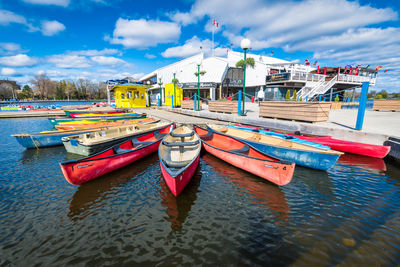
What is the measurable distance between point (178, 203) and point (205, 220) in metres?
0.96

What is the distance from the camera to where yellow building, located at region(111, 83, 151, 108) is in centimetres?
2744

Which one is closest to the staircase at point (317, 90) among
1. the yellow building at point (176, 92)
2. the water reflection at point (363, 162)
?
the water reflection at point (363, 162)

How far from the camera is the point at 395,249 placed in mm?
3107

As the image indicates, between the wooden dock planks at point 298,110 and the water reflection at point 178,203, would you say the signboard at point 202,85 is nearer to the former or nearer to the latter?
the wooden dock planks at point 298,110

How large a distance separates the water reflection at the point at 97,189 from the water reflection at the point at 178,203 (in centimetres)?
153

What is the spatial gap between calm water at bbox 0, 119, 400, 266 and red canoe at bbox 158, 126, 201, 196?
64cm

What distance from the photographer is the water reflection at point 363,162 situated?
6605mm

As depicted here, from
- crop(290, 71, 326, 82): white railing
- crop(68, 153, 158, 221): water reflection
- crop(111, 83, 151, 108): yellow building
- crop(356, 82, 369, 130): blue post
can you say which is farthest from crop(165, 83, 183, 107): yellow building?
crop(356, 82, 369, 130): blue post

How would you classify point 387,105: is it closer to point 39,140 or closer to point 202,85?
point 202,85

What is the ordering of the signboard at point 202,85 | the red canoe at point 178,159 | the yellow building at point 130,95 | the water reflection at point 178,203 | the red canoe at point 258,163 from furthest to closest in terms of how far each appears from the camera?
1. the signboard at point 202,85
2. the yellow building at point 130,95
3. the red canoe at point 258,163
4. the red canoe at point 178,159
5. the water reflection at point 178,203

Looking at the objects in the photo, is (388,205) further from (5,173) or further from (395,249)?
(5,173)

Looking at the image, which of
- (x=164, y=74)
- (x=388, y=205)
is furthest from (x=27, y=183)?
(x=164, y=74)

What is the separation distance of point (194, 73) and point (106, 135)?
3096cm

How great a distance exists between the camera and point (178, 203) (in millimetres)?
4574
